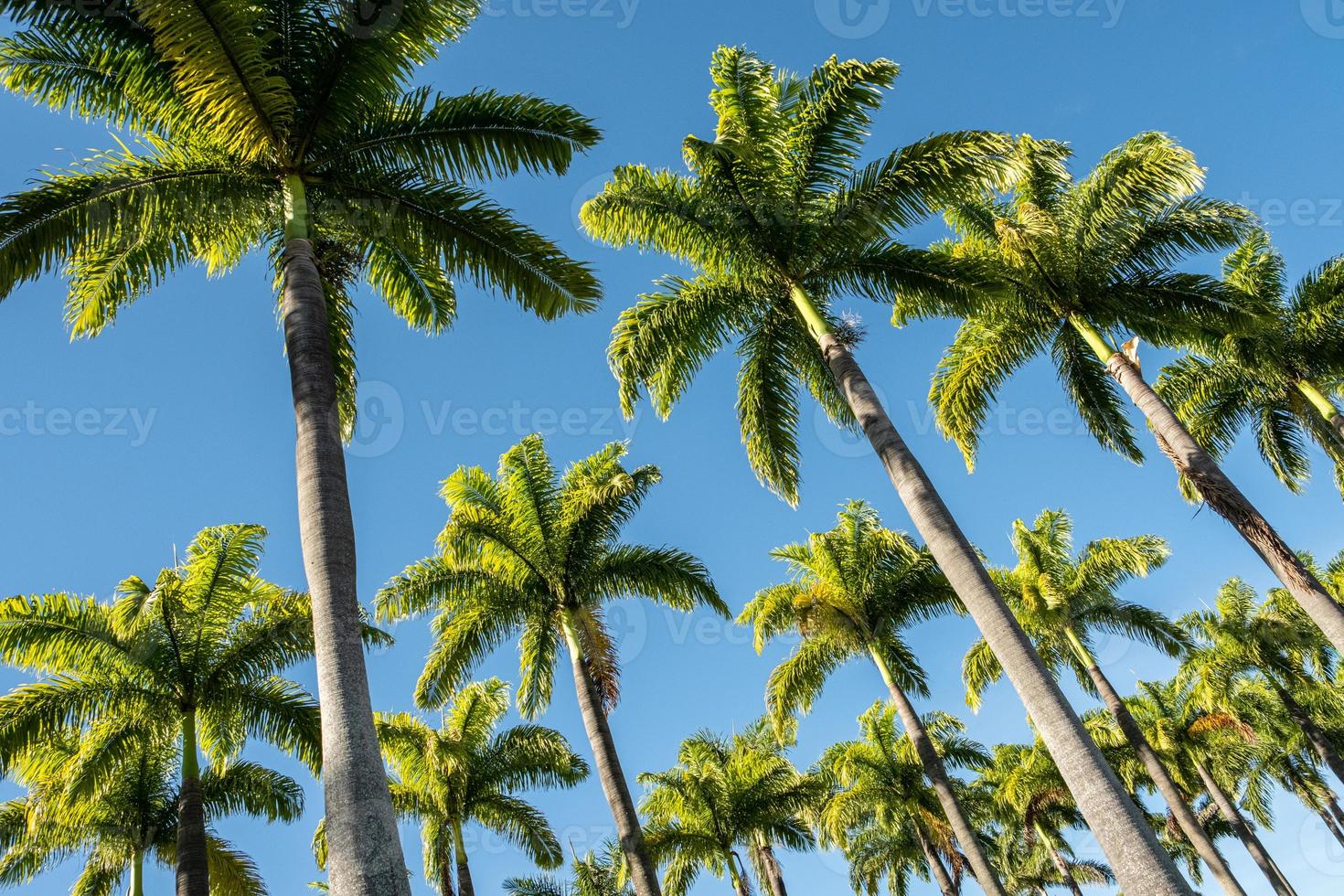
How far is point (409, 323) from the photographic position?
1328 centimetres

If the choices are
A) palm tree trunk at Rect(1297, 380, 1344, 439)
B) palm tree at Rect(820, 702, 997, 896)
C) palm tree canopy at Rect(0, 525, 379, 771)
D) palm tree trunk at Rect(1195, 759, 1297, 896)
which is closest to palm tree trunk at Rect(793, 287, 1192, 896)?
palm tree canopy at Rect(0, 525, 379, 771)

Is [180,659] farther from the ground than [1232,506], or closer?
farther from the ground

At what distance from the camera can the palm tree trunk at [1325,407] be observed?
771 inches

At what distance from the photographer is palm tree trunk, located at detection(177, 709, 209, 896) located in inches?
543

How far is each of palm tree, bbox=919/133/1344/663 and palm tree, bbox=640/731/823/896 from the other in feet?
52.7

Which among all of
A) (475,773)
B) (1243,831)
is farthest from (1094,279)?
(1243,831)

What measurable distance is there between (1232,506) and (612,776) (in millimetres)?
11965

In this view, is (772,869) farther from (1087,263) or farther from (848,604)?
(1087,263)

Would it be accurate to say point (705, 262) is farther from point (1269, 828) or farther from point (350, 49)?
point (1269, 828)

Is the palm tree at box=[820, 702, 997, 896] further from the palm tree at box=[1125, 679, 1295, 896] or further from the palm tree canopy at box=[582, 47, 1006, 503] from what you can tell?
the palm tree canopy at box=[582, 47, 1006, 503]

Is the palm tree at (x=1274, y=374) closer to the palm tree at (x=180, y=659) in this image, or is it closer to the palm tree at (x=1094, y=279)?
the palm tree at (x=1094, y=279)

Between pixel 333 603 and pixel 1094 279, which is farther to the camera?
pixel 1094 279

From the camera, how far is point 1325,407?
65.0 feet

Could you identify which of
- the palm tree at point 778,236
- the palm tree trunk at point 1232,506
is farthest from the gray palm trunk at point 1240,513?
the palm tree at point 778,236
